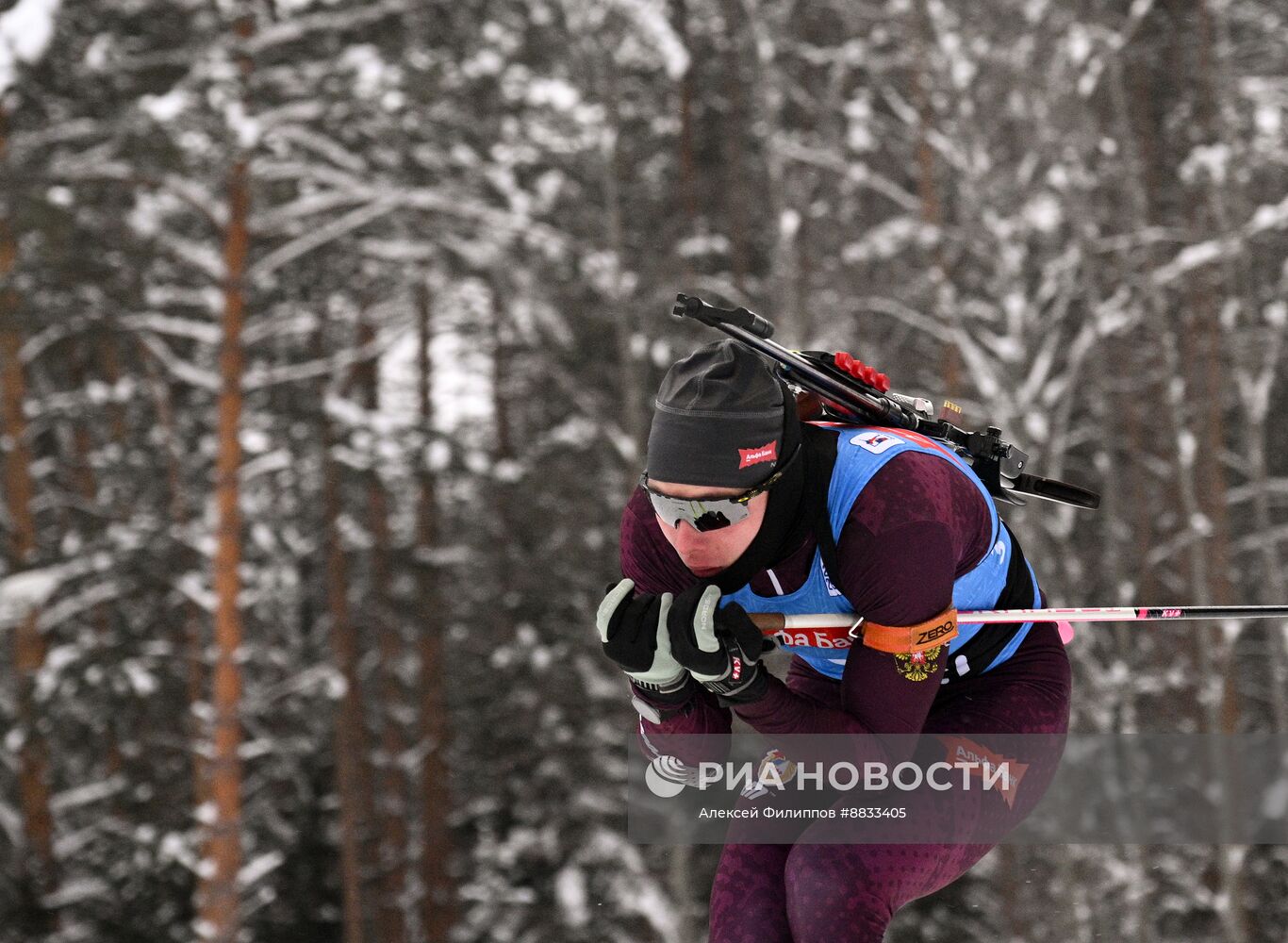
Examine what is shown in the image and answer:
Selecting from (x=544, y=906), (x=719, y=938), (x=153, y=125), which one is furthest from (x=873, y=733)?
(x=544, y=906)

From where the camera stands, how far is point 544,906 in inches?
593

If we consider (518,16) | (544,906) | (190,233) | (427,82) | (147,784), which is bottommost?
(544,906)

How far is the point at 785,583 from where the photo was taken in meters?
2.79

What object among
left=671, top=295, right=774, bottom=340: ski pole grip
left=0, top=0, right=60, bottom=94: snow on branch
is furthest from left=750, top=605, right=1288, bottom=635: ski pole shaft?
left=0, top=0, right=60, bottom=94: snow on branch

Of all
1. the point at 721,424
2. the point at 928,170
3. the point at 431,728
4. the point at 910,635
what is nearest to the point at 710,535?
the point at 721,424

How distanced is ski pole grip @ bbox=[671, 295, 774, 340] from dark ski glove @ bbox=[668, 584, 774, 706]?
2.37 ft

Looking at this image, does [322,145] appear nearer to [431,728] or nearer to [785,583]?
[431,728]

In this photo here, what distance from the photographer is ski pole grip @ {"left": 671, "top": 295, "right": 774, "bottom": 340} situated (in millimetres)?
2975

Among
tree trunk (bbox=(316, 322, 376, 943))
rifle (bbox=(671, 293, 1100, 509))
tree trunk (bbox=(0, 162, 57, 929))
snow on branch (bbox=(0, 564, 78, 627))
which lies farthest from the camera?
tree trunk (bbox=(316, 322, 376, 943))

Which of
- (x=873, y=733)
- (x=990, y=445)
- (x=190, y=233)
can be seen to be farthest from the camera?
(x=190, y=233)

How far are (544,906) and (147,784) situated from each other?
15.4 ft

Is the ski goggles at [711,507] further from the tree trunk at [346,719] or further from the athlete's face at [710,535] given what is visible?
the tree trunk at [346,719]

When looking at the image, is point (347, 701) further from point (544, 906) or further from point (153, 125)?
point (153, 125)

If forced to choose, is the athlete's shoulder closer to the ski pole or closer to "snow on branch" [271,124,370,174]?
the ski pole
